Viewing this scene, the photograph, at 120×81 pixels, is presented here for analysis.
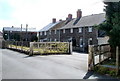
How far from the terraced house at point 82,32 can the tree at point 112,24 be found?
60.0ft

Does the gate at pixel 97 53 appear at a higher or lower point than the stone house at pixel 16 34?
lower

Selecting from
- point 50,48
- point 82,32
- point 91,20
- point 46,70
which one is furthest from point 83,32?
point 46,70

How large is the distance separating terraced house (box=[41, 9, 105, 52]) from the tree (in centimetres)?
Result: 1830

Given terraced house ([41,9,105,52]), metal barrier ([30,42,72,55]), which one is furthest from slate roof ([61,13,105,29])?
metal barrier ([30,42,72,55])

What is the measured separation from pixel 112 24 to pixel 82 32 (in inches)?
964

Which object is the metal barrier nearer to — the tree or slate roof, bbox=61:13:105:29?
the tree

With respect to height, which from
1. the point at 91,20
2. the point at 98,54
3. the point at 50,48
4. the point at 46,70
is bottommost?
the point at 46,70

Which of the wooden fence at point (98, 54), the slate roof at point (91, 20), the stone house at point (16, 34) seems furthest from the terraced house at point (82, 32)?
the stone house at point (16, 34)

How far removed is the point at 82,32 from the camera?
114 ft

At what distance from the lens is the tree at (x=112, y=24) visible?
30.2 ft

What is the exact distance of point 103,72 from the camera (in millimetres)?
9016

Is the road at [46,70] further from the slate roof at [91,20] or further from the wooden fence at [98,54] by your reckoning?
the slate roof at [91,20]

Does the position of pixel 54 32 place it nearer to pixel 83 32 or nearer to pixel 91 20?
pixel 83 32

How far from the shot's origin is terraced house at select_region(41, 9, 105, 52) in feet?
105
